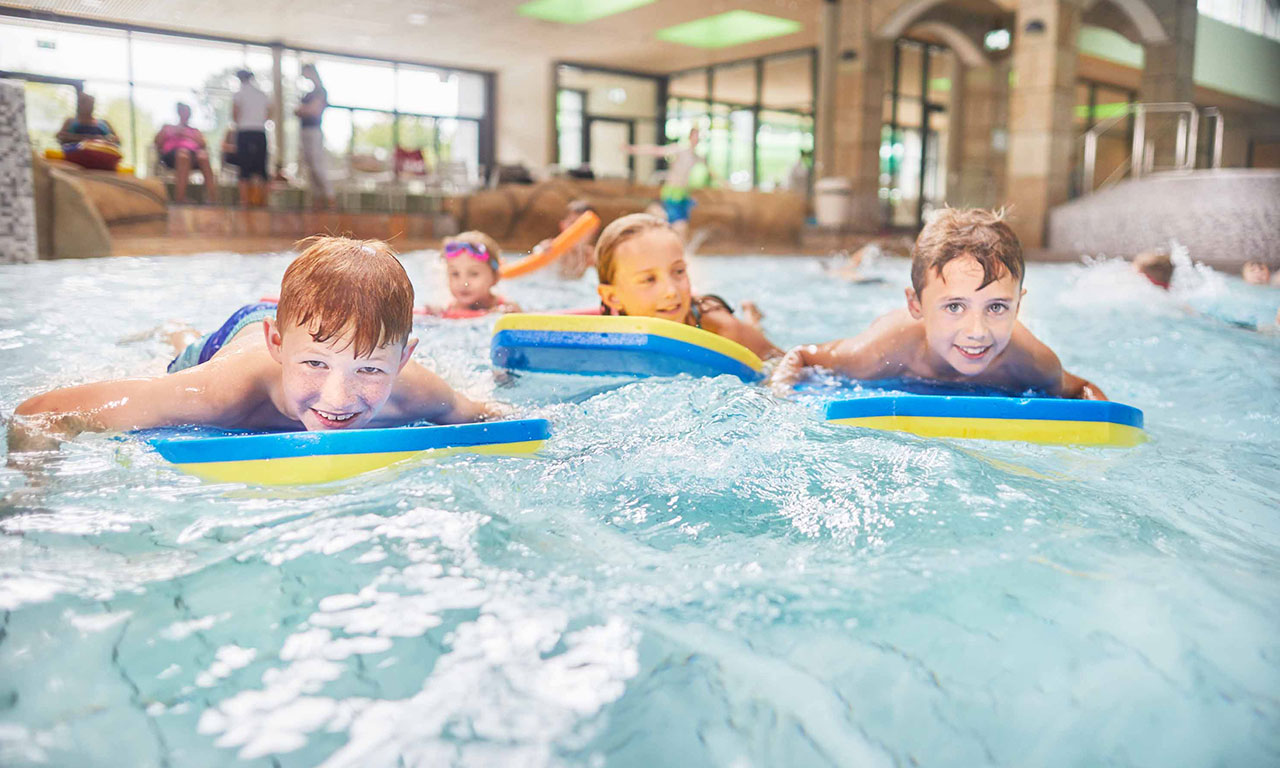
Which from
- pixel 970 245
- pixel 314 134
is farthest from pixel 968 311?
pixel 314 134

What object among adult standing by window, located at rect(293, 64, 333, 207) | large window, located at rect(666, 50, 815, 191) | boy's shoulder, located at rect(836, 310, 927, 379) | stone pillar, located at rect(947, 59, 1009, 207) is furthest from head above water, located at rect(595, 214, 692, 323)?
large window, located at rect(666, 50, 815, 191)

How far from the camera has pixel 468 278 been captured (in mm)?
4891

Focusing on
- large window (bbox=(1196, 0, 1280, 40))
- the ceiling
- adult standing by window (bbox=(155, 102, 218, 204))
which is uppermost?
large window (bbox=(1196, 0, 1280, 40))

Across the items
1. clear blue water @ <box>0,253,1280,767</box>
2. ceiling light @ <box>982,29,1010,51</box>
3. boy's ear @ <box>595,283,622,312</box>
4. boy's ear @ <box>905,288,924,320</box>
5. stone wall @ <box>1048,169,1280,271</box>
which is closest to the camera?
clear blue water @ <box>0,253,1280,767</box>

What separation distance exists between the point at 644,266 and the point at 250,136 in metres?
8.75

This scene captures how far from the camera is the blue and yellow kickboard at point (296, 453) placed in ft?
6.01

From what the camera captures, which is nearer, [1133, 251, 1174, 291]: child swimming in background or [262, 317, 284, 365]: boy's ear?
[262, 317, 284, 365]: boy's ear

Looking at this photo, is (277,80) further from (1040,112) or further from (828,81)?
(1040,112)

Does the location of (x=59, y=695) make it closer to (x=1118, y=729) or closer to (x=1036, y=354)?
(x=1118, y=729)

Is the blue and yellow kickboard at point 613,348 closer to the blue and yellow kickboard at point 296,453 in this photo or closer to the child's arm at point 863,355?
the child's arm at point 863,355

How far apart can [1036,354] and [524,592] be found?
2.21 meters

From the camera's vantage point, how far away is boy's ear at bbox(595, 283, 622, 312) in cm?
355

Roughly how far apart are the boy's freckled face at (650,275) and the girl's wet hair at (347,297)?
1.54m

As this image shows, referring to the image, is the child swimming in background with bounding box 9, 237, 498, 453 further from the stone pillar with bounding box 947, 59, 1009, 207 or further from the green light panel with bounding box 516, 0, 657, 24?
the stone pillar with bounding box 947, 59, 1009, 207
